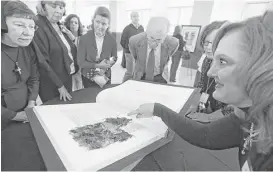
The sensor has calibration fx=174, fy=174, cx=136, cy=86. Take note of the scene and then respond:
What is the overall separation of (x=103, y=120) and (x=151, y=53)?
2.86 feet

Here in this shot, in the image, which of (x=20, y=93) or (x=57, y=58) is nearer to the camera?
(x=20, y=93)

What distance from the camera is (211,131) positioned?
2.08 ft

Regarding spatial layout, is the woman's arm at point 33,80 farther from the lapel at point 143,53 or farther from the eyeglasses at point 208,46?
the eyeglasses at point 208,46

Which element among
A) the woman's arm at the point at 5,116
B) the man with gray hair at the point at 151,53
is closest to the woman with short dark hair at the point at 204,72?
the man with gray hair at the point at 151,53

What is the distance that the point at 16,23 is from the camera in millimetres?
729

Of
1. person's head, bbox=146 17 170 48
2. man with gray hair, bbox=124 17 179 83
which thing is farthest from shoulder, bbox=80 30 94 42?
person's head, bbox=146 17 170 48

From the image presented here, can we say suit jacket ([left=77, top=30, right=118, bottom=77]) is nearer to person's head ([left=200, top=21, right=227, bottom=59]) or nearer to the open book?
the open book

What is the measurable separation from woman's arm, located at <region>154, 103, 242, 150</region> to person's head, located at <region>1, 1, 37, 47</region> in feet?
2.16

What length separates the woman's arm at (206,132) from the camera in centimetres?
62

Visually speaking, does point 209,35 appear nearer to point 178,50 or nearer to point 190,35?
point 178,50

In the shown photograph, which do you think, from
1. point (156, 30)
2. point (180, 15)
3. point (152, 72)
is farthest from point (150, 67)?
point (180, 15)

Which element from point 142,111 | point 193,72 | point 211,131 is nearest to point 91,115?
point 142,111

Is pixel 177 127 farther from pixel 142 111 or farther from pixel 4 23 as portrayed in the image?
pixel 4 23

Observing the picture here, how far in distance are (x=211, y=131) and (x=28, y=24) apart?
87 cm
